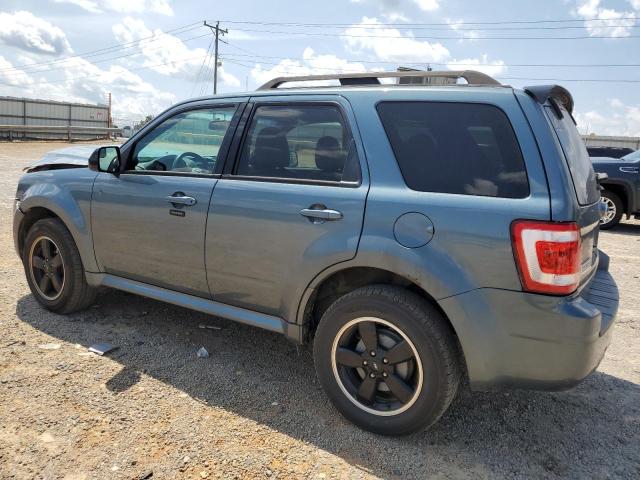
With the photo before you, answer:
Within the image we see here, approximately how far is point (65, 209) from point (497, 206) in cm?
326

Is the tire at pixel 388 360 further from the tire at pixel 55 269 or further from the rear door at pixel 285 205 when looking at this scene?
the tire at pixel 55 269

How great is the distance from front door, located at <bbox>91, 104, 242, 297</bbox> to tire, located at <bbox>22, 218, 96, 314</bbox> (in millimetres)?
320

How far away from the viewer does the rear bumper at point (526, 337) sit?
2.31m

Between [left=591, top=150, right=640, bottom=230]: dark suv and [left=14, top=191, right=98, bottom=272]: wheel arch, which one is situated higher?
[left=591, top=150, right=640, bottom=230]: dark suv

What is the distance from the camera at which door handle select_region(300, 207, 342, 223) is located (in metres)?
2.77

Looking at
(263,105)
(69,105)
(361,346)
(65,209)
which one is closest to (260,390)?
(361,346)

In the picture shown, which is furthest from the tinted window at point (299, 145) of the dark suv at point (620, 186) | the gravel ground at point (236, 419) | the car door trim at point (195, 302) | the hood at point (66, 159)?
the dark suv at point (620, 186)

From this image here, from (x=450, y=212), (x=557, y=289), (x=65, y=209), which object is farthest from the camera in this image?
(x=65, y=209)

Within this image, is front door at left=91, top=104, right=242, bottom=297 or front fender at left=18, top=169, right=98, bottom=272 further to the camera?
front fender at left=18, top=169, right=98, bottom=272

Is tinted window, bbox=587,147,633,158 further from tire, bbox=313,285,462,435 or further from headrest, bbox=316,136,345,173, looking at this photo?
tire, bbox=313,285,462,435

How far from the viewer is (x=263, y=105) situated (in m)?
3.32

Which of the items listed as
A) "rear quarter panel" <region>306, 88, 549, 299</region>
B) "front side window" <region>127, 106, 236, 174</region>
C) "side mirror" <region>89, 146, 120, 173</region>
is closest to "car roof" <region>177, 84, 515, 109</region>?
"rear quarter panel" <region>306, 88, 549, 299</region>

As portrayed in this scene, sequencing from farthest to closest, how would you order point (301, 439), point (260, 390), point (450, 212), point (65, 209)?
1. point (65, 209)
2. point (260, 390)
3. point (301, 439)
4. point (450, 212)

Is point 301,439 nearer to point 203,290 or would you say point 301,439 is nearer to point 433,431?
point 433,431
